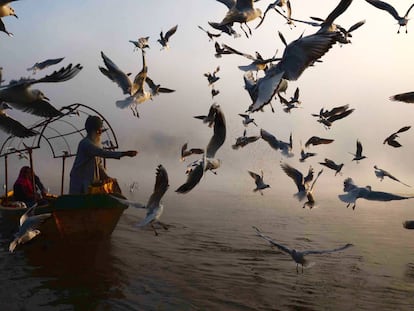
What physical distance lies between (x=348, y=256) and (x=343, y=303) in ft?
16.6

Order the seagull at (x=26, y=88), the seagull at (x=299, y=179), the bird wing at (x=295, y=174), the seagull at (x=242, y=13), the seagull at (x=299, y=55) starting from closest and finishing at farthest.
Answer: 1. the seagull at (x=26, y=88)
2. the seagull at (x=299, y=55)
3. the seagull at (x=242, y=13)
4. the seagull at (x=299, y=179)
5. the bird wing at (x=295, y=174)

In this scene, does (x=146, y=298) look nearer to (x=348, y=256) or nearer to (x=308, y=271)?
(x=308, y=271)

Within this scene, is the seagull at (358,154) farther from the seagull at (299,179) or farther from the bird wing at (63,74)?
the bird wing at (63,74)

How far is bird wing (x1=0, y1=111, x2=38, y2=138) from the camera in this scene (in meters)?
8.16

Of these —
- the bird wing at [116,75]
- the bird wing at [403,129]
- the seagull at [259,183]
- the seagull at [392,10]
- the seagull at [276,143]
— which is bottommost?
the seagull at [259,183]

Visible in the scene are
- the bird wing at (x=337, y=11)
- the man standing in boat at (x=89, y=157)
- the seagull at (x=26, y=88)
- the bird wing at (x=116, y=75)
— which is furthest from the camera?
the man standing in boat at (x=89, y=157)

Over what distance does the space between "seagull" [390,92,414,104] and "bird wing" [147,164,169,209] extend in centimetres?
414

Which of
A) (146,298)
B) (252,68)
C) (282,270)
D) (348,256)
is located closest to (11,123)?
(146,298)

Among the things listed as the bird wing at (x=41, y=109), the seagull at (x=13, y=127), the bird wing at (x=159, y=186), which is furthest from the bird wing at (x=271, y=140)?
the seagull at (x=13, y=127)

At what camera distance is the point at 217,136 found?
7176mm

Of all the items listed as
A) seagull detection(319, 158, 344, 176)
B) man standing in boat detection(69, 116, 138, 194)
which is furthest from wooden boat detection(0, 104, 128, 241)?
seagull detection(319, 158, 344, 176)

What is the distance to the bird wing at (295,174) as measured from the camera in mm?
11745

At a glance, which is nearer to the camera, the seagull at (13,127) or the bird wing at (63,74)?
the bird wing at (63,74)

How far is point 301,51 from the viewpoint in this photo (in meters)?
7.28
